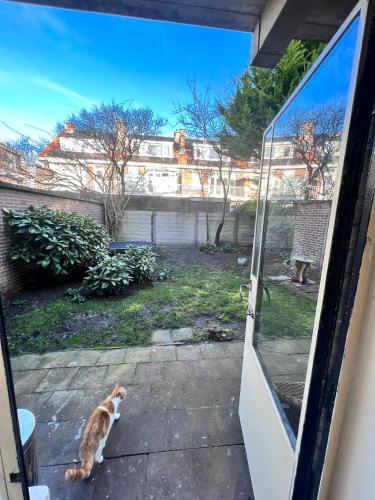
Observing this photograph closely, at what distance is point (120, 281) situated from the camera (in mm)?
4273

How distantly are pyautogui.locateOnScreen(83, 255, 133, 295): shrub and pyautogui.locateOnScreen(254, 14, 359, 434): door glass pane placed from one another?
3241 mm

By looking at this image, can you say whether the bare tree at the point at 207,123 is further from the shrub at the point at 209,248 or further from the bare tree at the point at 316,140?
the bare tree at the point at 316,140

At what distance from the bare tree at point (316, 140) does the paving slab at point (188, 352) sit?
2.06m

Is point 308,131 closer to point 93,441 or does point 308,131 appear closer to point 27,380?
point 93,441

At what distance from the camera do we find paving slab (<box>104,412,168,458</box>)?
1540 mm

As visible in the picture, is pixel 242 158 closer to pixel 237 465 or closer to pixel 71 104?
pixel 71 104

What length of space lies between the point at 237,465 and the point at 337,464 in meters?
1.14

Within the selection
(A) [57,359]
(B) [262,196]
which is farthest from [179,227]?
(B) [262,196]

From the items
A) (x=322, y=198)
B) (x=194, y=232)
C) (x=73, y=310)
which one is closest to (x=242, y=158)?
(x=194, y=232)

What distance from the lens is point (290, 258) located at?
140 centimetres

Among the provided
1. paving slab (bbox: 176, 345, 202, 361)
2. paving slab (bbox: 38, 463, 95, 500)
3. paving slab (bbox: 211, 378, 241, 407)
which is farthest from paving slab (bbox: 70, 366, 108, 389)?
paving slab (bbox: 211, 378, 241, 407)

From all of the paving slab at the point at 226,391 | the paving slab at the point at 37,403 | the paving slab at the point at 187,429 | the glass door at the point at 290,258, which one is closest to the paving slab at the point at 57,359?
the paving slab at the point at 37,403

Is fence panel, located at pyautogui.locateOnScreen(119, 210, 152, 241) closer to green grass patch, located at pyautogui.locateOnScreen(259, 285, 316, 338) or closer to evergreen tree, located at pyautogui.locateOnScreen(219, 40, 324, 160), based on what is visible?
evergreen tree, located at pyautogui.locateOnScreen(219, 40, 324, 160)

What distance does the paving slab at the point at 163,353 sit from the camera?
251 cm
